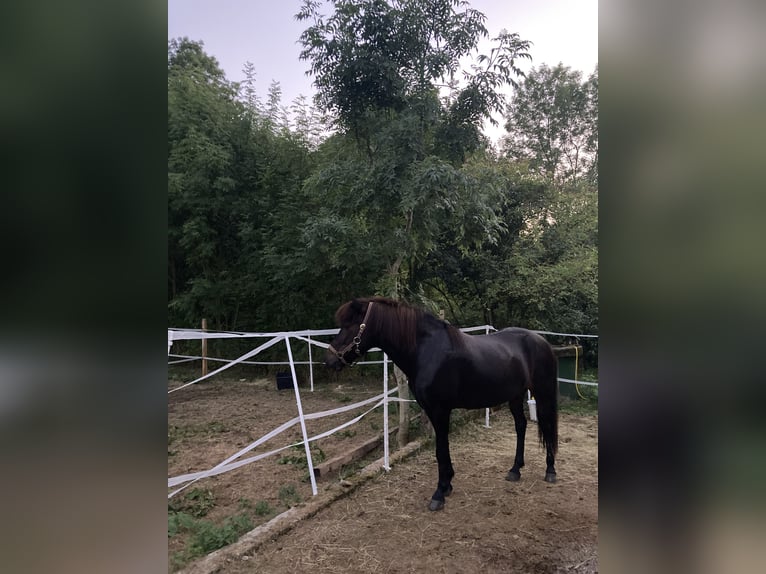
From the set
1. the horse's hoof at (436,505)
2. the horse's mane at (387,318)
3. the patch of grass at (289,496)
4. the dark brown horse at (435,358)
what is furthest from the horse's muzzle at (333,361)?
the horse's hoof at (436,505)

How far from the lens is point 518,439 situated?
10.3ft

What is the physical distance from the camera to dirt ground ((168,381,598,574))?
2.01 m

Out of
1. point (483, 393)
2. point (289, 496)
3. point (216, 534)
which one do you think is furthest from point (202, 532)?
point (483, 393)

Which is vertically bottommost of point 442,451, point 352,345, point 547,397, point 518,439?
point 518,439

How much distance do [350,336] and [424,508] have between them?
121cm

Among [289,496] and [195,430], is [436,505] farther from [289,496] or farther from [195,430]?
[195,430]

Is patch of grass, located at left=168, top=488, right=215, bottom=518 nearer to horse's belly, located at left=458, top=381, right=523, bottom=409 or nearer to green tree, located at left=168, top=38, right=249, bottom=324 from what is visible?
horse's belly, located at left=458, top=381, right=523, bottom=409

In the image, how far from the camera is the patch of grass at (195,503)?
97.7 inches

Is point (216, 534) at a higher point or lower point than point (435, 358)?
lower

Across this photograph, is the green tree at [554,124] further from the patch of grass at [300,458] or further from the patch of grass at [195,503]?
the patch of grass at [195,503]

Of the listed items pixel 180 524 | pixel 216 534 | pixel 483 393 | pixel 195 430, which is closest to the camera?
pixel 216 534
